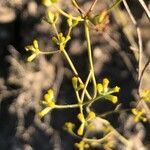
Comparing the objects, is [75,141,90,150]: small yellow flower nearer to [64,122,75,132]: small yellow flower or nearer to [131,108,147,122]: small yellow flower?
[64,122,75,132]: small yellow flower

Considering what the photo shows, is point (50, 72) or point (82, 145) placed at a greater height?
point (50, 72)

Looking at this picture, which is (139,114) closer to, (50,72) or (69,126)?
(69,126)

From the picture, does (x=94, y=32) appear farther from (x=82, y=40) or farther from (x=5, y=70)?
(x=5, y=70)

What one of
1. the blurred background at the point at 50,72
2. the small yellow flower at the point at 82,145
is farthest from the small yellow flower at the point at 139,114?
the small yellow flower at the point at 82,145

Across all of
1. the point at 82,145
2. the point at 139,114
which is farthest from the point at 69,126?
the point at 139,114

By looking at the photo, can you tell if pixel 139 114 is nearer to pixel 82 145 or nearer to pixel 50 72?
pixel 82 145

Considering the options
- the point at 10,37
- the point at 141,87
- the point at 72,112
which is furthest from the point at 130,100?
the point at 10,37

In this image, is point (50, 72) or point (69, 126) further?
point (50, 72)

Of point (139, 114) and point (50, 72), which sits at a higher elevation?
point (50, 72)

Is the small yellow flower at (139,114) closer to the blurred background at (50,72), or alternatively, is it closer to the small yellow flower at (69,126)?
the blurred background at (50,72)
